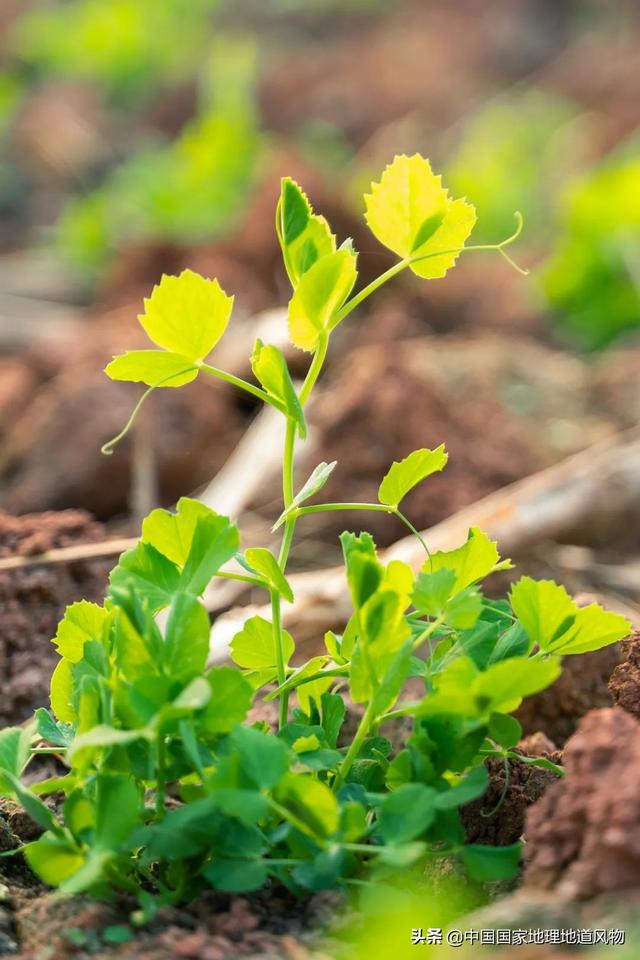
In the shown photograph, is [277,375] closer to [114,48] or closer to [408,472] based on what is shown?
[408,472]

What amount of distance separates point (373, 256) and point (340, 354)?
1.57 ft

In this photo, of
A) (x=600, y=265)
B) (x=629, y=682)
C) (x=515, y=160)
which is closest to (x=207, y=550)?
(x=629, y=682)

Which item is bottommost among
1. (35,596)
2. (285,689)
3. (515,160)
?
(515,160)

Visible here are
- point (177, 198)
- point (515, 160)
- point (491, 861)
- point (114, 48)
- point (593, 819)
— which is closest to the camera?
point (593, 819)

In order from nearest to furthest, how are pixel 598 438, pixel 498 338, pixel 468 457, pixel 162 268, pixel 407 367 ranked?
1. pixel 468 457
2. pixel 407 367
3. pixel 598 438
4. pixel 498 338
5. pixel 162 268

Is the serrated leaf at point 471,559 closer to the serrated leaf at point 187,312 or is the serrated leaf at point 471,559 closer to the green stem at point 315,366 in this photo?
the green stem at point 315,366

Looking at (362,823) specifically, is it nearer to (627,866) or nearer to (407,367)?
(627,866)

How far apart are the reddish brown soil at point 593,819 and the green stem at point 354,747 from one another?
16cm

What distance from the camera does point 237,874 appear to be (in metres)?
1.11

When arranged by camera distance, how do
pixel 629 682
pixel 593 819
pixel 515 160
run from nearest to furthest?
pixel 593 819 → pixel 629 682 → pixel 515 160

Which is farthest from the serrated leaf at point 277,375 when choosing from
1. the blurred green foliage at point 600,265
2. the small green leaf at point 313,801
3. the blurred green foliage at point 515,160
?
the blurred green foliage at point 515,160

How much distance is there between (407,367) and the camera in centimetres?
292

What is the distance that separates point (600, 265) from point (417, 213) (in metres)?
2.81

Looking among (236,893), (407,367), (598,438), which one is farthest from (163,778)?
(598,438)
